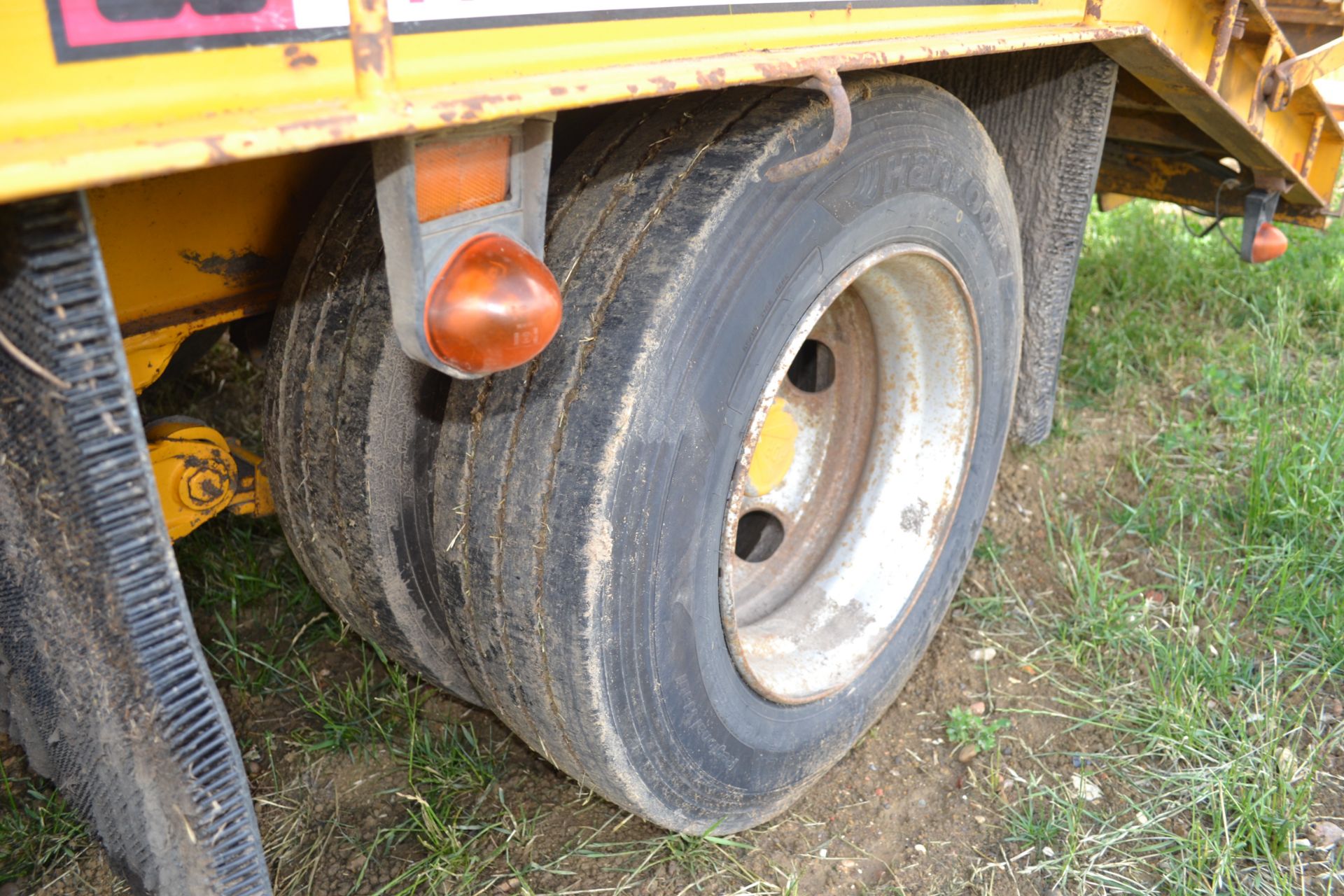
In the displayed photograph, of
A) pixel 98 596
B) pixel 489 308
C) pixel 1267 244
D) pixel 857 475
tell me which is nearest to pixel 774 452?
pixel 857 475

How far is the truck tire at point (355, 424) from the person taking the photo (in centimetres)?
145

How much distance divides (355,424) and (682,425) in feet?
1.60

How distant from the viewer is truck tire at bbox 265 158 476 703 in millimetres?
1448

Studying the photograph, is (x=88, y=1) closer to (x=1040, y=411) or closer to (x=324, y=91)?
(x=324, y=91)

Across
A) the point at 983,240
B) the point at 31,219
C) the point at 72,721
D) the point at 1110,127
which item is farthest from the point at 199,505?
the point at 1110,127

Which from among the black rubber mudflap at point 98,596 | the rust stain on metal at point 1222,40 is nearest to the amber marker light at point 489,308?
the black rubber mudflap at point 98,596

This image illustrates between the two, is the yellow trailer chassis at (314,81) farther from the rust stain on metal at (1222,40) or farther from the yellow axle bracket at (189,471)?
the yellow axle bracket at (189,471)

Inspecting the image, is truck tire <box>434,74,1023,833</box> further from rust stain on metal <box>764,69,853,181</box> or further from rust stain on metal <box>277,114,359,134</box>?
rust stain on metal <box>277,114,359,134</box>

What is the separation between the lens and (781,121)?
138cm

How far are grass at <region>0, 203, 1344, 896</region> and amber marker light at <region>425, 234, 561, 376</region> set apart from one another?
1085 millimetres

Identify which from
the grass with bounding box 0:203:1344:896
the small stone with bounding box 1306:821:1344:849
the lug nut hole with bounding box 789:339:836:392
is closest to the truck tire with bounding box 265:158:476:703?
the grass with bounding box 0:203:1344:896

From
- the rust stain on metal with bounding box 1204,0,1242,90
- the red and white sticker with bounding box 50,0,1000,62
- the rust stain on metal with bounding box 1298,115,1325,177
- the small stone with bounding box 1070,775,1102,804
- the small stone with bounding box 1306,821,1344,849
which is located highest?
the red and white sticker with bounding box 50,0,1000,62

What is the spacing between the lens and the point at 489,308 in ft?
3.21

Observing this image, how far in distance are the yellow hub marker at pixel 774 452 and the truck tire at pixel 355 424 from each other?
708mm
